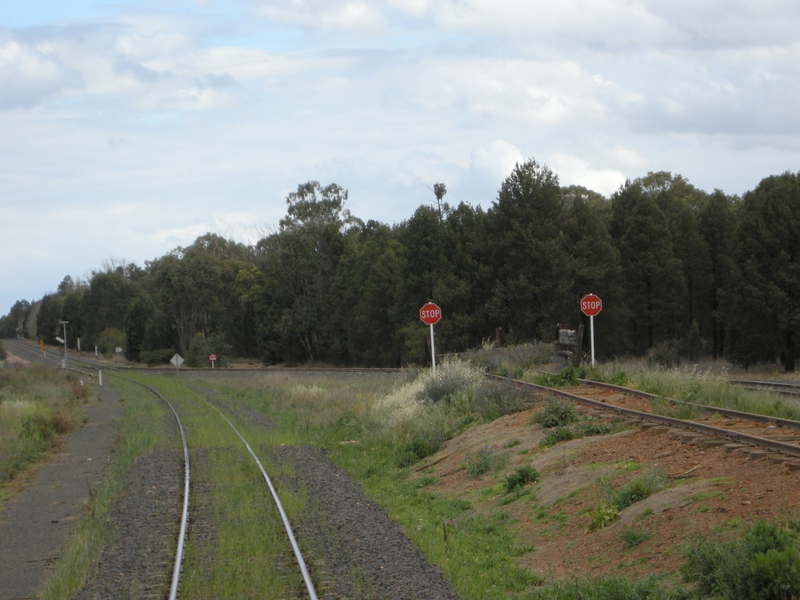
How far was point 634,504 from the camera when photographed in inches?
347

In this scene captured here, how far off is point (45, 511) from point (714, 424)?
11129 mm

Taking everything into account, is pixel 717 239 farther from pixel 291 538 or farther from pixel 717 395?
pixel 291 538

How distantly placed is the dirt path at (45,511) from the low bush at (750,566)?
7.04 meters

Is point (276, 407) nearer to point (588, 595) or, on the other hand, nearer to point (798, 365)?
point (588, 595)

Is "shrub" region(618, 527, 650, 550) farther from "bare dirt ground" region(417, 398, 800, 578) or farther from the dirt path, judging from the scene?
the dirt path

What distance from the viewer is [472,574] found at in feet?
27.3

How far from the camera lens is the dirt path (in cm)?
936

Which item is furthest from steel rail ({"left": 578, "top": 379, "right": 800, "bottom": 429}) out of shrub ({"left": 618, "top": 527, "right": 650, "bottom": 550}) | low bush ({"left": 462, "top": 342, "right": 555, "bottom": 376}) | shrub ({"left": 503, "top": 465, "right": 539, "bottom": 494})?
low bush ({"left": 462, "top": 342, "right": 555, "bottom": 376})

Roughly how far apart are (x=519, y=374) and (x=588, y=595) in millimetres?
15202

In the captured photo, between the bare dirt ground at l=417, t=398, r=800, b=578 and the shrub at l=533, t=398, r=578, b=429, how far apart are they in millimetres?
902

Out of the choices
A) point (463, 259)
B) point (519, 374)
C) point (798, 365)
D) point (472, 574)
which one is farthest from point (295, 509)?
point (463, 259)

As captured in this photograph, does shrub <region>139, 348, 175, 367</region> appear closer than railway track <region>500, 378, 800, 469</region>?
No

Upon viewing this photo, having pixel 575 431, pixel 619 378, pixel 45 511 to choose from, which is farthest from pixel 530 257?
pixel 45 511

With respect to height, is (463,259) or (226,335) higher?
(463,259)
